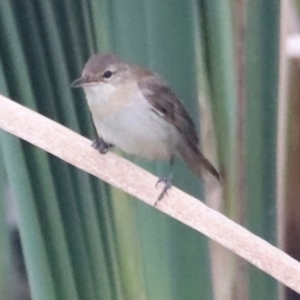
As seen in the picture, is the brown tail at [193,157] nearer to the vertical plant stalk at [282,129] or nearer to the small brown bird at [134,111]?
the small brown bird at [134,111]

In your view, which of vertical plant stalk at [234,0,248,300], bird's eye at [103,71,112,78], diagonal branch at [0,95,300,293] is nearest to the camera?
diagonal branch at [0,95,300,293]

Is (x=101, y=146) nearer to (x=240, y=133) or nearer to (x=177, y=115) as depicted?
(x=177, y=115)

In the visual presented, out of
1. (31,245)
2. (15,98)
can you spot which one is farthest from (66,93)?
(31,245)

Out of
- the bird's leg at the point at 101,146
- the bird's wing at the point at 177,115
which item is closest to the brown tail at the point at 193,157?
the bird's wing at the point at 177,115

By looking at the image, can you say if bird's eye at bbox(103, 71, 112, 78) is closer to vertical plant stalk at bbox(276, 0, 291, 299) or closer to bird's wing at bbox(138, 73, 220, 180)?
bird's wing at bbox(138, 73, 220, 180)

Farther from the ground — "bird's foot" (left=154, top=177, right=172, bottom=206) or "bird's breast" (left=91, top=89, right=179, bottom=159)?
"bird's breast" (left=91, top=89, right=179, bottom=159)

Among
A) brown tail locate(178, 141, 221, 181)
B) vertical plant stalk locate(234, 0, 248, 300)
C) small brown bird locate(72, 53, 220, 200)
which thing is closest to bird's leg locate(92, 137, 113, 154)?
small brown bird locate(72, 53, 220, 200)
